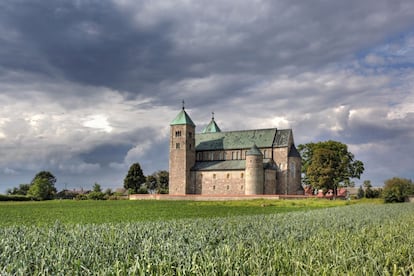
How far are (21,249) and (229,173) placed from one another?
78.2m

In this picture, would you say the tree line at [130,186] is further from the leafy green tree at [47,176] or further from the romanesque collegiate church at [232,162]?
the romanesque collegiate church at [232,162]

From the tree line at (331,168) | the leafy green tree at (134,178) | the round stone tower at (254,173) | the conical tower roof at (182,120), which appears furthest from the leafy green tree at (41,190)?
the tree line at (331,168)

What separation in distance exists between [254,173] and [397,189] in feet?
84.1

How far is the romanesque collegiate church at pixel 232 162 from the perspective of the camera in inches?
3236

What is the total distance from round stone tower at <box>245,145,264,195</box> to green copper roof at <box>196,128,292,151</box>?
23.2 feet

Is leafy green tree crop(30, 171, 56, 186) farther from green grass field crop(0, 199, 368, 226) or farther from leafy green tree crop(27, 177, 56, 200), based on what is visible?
green grass field crop(0, 199, 368, 226)

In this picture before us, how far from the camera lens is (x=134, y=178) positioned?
113062 mm

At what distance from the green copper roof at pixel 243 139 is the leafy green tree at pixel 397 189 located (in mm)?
22644

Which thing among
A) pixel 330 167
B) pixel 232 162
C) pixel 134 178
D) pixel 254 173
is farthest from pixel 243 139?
pixel 134 178

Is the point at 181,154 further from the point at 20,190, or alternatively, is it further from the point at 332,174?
the point at 20,190

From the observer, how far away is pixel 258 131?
92438 mm

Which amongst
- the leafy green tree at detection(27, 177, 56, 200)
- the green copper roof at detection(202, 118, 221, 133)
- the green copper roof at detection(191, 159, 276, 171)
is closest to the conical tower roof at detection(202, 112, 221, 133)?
the green copper roof at detection(202, 118, 221, 133)

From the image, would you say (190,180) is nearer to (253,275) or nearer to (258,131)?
(258,131)

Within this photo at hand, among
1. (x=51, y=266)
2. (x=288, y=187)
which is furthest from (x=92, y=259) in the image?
(x=288, y=187)
